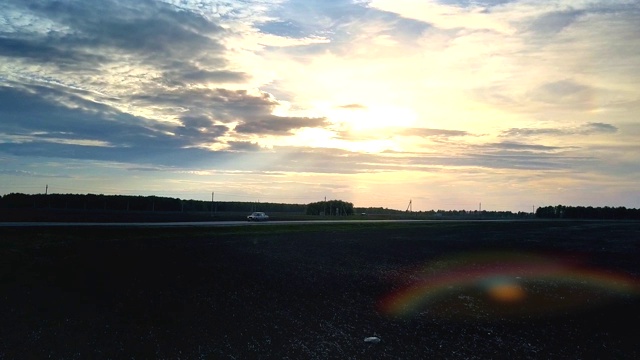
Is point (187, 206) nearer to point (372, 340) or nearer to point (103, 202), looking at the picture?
point (103, 202)

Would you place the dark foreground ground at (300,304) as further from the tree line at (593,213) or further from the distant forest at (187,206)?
the tree line at (593,213)

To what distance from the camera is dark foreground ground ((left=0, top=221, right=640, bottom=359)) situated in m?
12.7

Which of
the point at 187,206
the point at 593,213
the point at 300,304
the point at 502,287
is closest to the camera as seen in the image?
the point at 300,304

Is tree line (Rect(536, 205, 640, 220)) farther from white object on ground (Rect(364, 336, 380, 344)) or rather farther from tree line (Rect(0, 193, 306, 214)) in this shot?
white object on ground (Rect(364, 336, 380, 344))

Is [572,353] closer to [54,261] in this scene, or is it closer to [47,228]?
[54,261]

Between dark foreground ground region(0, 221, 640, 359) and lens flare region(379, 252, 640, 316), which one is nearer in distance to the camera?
dark foreground ground region(0, 221, 640, 359)

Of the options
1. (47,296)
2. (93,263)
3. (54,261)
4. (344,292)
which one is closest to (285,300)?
(344,292)

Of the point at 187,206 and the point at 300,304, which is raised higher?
the point at 187,206

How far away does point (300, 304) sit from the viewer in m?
16.5

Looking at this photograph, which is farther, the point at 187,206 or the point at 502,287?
the point at 187,206

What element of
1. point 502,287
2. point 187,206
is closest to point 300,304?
point 502,287

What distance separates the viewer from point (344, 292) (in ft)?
60.6

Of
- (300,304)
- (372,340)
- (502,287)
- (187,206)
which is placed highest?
(187,206)

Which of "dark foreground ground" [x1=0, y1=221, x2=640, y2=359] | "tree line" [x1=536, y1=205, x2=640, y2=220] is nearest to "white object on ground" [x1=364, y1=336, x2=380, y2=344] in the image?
"dark foreground ground" [x1=0, y1=221, x2=640, y2=359]
